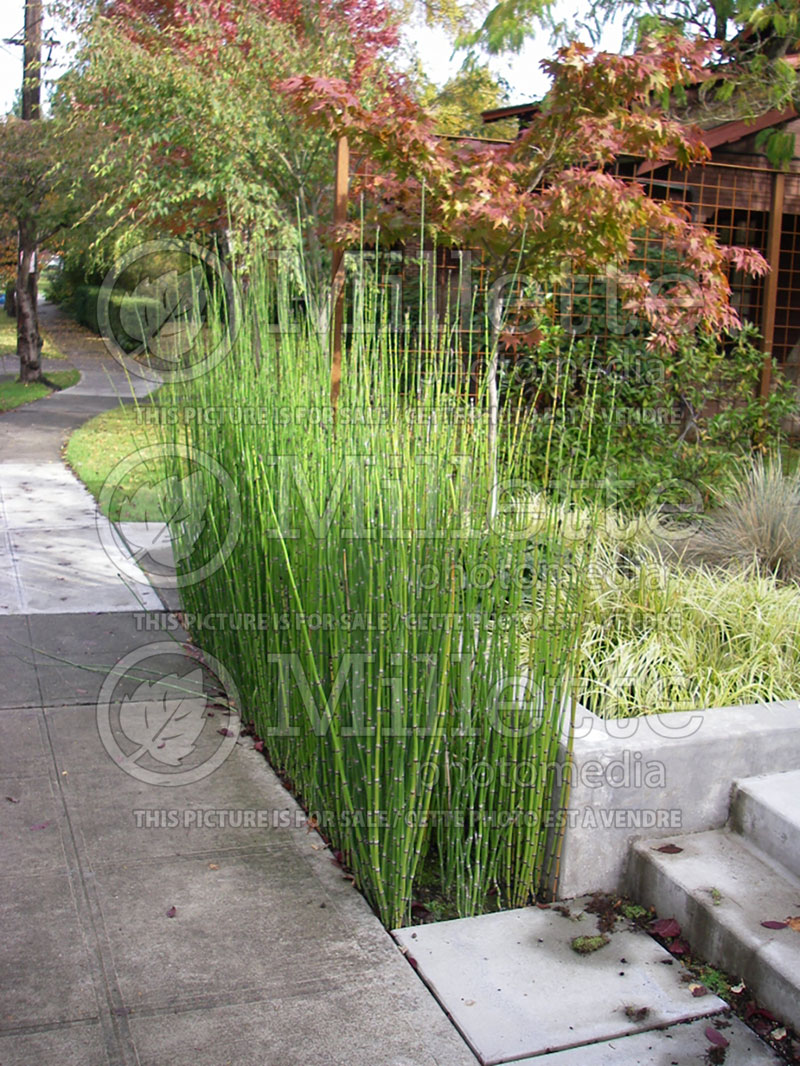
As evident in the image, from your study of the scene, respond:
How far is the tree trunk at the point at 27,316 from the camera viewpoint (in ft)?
47.3

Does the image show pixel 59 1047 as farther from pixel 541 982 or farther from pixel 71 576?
pixel 71 576

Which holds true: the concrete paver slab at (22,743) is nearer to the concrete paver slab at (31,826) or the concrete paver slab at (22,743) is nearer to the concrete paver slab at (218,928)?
the concrete paver slab at (31,826)

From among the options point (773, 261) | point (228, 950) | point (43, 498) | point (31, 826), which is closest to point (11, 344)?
point (43, 498)

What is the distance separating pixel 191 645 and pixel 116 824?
1.59 meters

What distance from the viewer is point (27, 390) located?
46.7ft

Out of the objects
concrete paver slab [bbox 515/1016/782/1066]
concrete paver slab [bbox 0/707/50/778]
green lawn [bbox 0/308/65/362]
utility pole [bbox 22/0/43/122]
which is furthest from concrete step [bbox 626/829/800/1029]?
green lawn [bbox 0/308/65/362]

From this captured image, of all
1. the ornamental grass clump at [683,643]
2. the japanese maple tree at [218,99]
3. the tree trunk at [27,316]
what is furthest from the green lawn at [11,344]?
the ornamental grass clump at [683,643]

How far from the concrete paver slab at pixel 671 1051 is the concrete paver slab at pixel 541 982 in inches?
0.9

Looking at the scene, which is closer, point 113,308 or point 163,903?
point 163,903

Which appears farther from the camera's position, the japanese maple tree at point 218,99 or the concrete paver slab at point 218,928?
the japanese maple tree at point 218,99

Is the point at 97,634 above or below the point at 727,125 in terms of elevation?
below

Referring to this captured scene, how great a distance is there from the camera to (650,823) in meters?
2.76

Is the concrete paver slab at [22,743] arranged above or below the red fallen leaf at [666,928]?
above

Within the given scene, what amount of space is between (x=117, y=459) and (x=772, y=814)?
763cm
